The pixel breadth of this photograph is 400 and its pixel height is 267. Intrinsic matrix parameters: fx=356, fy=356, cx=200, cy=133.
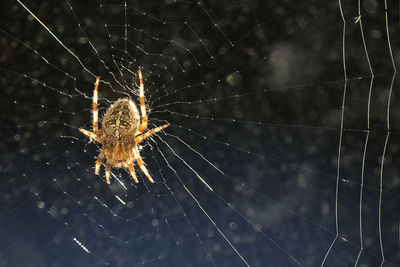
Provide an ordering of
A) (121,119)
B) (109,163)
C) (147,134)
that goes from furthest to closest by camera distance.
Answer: (109,163), (147,134), (121,119)

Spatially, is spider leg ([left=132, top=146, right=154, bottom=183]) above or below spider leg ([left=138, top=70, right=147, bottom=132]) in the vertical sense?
below

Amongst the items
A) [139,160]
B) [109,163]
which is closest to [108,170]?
[109,163]

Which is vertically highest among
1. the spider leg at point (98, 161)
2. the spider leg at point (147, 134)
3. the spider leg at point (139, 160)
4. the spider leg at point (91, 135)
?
the spider leg at point (91, 135)

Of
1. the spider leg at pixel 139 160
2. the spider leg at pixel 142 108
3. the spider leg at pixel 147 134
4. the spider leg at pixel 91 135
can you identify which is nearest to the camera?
the spider leg at pixel 142 108

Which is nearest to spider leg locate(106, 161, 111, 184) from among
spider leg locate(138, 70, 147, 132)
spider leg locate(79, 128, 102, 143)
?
spider leg locate(79, 128, 102, 143)

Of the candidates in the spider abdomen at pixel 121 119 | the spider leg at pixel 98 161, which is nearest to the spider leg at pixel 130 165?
the spider abdomen at pixel 121 119

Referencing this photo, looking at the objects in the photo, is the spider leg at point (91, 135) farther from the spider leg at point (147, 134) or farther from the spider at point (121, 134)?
the spider leg at point (147, 134)

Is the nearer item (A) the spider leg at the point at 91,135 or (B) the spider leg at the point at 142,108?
(B) the spider leg at the point at 142,108

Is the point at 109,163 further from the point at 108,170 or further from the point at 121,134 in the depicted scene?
the point at 121,134

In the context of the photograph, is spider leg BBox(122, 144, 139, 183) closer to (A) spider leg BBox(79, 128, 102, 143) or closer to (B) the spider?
(B) the spider
